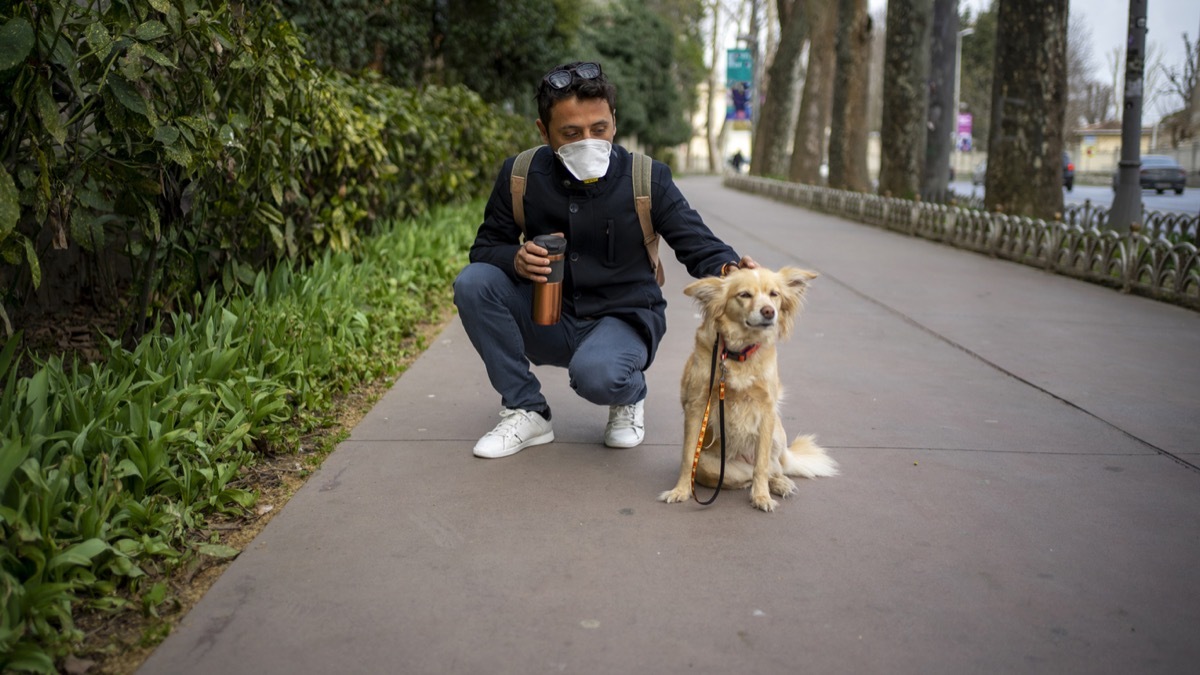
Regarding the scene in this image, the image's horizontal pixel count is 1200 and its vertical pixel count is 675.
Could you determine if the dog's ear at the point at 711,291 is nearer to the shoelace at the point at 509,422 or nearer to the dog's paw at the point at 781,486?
the dog's paw at the point at 781,486

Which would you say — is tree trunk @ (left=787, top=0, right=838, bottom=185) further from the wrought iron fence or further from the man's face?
the man's face

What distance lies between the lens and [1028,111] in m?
15.7

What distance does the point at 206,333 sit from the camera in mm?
5090

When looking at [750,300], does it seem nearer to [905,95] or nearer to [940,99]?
[905,95]

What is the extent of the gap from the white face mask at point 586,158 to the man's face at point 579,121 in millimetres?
31

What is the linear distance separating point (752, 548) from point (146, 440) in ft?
7.14

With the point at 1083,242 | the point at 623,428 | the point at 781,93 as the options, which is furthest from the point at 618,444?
Result: the point at 781,93

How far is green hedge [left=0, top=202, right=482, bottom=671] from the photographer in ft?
9.64

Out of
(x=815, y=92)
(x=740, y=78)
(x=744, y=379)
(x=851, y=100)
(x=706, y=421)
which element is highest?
(x=740, y=78)

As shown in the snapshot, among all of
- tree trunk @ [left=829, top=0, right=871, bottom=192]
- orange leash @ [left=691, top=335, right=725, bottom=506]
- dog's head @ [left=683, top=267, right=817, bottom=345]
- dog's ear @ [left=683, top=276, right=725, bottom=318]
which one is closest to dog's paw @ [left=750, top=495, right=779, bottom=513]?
orange leash @ [left=691, top=335, right=725, bottom=506]

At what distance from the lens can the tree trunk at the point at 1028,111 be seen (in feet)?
50.1

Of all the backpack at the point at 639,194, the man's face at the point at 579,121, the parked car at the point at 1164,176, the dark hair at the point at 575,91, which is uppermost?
the parked car at the point at 1164,176

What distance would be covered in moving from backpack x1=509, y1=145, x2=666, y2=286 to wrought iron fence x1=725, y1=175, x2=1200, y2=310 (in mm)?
7084

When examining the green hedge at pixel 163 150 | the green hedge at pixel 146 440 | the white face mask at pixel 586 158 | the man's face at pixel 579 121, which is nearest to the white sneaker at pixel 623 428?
the white face mask at pixel 586 158
